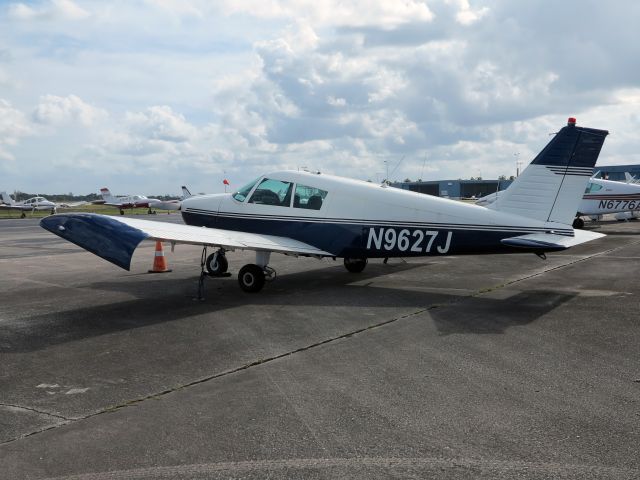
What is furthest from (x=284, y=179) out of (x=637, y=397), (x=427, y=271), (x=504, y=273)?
(x=637, y=397)

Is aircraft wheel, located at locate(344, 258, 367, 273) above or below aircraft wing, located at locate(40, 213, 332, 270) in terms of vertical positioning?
below

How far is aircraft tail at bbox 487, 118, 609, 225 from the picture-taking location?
10047 millimetres

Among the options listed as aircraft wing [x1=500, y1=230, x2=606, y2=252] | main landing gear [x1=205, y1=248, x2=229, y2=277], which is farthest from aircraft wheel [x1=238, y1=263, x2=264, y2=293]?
aircraft wing [x1=500, y1=230, x2=606, y2=252]

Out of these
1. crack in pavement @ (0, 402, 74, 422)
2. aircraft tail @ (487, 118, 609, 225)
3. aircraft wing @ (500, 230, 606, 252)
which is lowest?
crack in pavement @ (0, 402, 74, 422)

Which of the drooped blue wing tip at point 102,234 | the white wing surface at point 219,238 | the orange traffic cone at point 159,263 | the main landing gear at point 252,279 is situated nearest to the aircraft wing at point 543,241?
the white wing surface at point 219,238

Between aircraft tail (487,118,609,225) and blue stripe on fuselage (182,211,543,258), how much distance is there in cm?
63

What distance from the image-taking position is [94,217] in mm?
8727

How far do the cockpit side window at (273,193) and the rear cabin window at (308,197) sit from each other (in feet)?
0.64

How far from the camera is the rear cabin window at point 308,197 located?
38.4ft

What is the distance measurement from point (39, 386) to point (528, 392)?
15.6ft

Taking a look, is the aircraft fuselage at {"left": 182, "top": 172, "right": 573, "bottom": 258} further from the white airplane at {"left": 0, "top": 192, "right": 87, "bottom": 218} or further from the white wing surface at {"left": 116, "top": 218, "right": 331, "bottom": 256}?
the white airplane at {"left": 0, "top": 192, "right": 87, "bottom": 218}

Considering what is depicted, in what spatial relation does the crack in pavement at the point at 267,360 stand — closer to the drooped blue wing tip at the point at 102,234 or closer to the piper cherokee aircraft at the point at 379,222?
the piper cherokee aircraft at the point at 379,222

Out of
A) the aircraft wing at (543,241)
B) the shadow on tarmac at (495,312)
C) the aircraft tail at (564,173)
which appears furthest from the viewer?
the aircraft tail at (564,173)

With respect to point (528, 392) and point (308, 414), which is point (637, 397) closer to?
point (528, 392)
